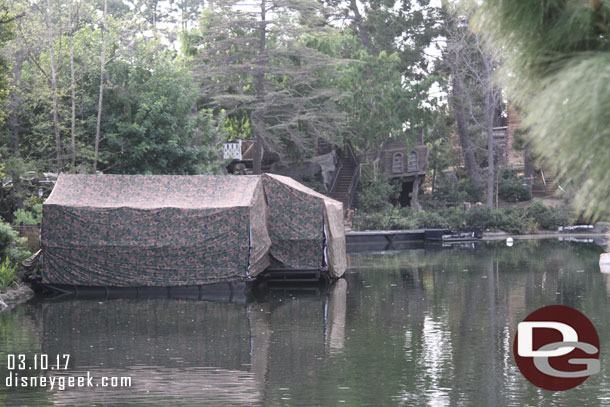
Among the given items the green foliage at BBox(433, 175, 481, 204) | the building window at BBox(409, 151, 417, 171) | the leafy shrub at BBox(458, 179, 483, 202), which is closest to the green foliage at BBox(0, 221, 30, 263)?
the building window at BBox(409, 151, 417, 171)

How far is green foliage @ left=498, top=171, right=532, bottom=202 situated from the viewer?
2282 inches

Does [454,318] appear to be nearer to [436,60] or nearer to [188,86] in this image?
[188,86]

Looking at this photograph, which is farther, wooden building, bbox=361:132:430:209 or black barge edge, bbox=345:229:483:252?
wooden building, bbox=361:132:430:209

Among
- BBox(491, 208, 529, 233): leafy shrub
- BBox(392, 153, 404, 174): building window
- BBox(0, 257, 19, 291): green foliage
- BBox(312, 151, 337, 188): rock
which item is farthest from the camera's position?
BBox(392, 153, 404, 174): building window

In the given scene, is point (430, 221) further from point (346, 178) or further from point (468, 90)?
point (468, 90)

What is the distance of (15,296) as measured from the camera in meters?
22.2

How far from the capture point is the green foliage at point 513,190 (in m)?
58.0

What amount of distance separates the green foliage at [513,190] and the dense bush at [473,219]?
14.6 ft

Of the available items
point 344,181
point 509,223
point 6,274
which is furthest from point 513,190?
point 6,274

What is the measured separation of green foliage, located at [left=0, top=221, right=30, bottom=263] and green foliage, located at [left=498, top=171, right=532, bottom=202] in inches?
1617

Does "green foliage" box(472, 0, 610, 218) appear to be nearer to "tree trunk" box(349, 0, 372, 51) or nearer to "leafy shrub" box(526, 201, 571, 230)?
"leafy shrub" box(526, 201, 571, 230)

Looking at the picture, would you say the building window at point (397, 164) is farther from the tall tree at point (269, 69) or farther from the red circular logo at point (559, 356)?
the red circular logo at point (559, 356)

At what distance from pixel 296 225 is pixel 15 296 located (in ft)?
28.9

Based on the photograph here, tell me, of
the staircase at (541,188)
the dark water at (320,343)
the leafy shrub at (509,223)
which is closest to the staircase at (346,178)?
the leafy shrub at (509,223)
